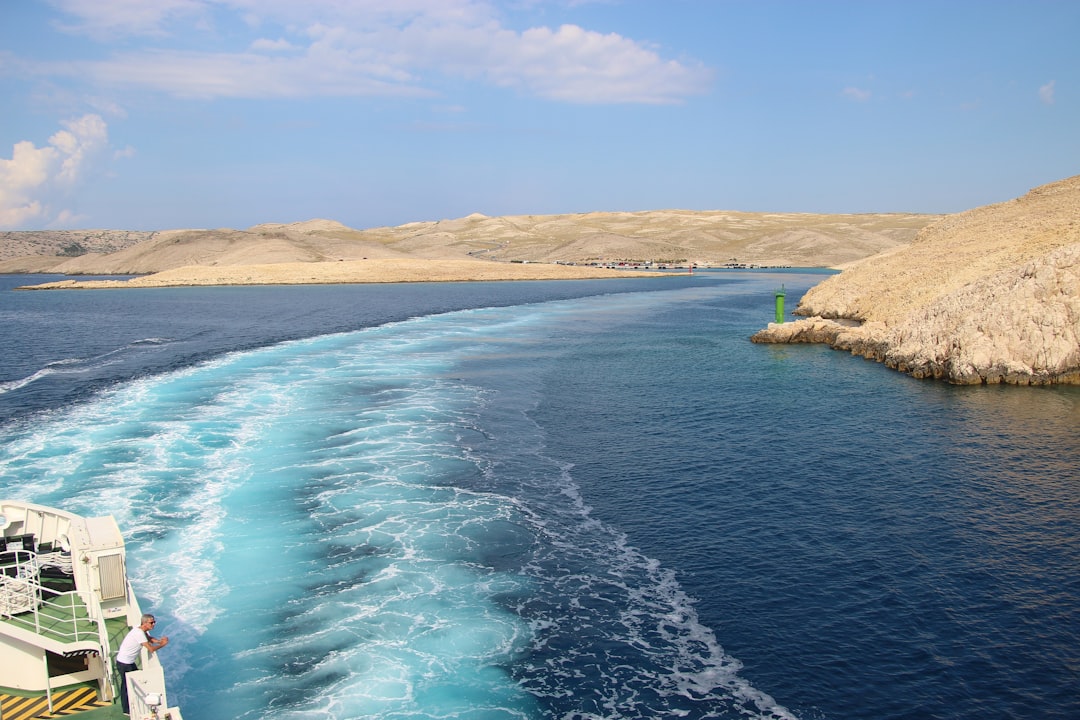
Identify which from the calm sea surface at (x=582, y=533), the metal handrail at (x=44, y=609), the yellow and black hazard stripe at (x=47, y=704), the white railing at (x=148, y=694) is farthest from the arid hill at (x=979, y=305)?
the yellow and black hazard stripe at (x=47, y=704)

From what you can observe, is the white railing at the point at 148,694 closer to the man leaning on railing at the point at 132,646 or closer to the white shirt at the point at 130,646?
the man leaning on railing at the point at 132,646

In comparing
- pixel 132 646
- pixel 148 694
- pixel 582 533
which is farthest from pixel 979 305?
pixel 148 694

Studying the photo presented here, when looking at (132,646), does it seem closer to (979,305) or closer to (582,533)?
(582,533)

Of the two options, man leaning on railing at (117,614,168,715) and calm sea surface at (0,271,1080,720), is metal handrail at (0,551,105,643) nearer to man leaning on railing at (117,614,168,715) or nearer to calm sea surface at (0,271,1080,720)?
man leaning on railing at (117,614,168,715)

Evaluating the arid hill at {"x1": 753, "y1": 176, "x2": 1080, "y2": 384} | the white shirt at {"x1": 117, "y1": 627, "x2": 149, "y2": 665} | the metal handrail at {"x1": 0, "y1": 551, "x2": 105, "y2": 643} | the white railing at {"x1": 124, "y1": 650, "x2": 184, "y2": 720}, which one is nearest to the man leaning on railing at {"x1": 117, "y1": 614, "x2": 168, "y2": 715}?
the white shirt at {"x1": 117, "y1": 627, "x2": 149, "y2": 665}

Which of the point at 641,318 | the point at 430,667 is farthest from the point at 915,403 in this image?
the point at 641,318
